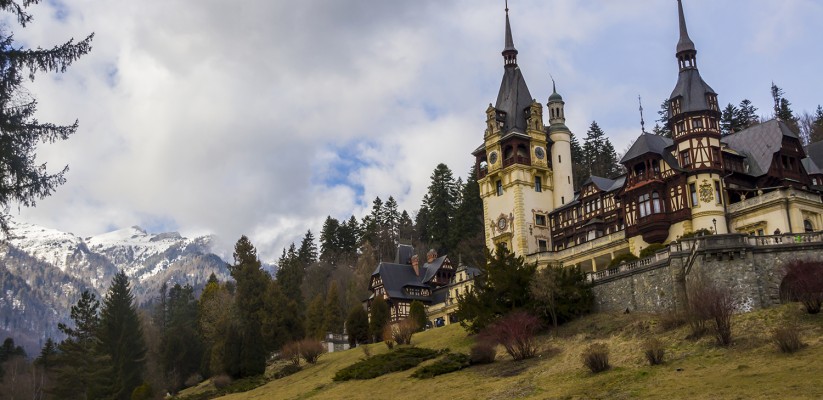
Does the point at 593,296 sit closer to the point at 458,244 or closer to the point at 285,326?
the point at 285,326

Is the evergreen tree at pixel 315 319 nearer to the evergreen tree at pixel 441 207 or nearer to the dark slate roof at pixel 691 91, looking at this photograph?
the evergreen tree at pixel 441 207

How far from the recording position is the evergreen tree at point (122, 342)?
2766 inches

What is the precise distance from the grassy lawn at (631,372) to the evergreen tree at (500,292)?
1987mm

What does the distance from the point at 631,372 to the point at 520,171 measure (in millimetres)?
41292

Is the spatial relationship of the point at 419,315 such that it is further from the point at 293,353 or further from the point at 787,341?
the point at 787,341

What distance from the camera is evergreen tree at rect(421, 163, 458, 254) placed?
103250 millimetres

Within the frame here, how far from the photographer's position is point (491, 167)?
7888 cm

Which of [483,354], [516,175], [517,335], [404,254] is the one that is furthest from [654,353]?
[404,254]

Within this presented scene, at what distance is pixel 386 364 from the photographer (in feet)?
163

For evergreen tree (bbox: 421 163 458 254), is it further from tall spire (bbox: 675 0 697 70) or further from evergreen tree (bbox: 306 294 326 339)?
tall spire (bbox: 675 0 697 70)

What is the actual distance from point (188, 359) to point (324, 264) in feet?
126

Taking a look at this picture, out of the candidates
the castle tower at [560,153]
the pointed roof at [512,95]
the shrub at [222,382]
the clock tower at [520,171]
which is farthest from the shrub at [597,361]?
the pointed roof at [512,95]

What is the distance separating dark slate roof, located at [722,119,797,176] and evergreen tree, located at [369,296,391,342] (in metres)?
30.4

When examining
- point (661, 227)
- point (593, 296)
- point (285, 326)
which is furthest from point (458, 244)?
point (593, 296)
